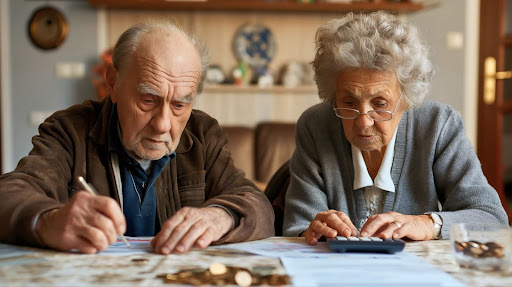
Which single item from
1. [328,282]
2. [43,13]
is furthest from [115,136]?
[43,13]

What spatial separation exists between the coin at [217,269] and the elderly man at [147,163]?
0.18m

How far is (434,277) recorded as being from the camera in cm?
112

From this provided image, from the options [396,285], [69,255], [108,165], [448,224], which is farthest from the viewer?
[108,165]

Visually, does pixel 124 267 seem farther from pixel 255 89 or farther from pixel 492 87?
pixel 492 87

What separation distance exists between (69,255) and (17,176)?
330 millimetres

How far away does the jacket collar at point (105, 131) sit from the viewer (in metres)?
1.74

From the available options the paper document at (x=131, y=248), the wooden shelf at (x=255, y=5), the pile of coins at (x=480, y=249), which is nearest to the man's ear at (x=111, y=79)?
the paper document at (x=131, y=248)

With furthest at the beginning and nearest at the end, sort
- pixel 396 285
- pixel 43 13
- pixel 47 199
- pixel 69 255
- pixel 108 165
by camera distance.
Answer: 1. pixel 43 13
2. pixel 108 165
3. pixel 47 199
4. pixel 69 255
5. pixel 396 285

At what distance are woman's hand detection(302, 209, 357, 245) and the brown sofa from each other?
2638 millimetres

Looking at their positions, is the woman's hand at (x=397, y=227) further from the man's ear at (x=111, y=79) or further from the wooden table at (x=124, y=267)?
the man's ear at (x=111, y=79)

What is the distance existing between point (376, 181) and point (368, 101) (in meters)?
0.27

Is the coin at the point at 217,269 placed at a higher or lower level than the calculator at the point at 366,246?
higher

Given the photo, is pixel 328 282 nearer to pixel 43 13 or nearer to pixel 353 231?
pixel 353 231

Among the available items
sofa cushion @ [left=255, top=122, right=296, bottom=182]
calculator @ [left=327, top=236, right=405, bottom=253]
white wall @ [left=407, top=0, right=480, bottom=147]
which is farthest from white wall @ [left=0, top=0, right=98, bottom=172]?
calculator @ [left=327, top=236, right=405, bottom=253]
